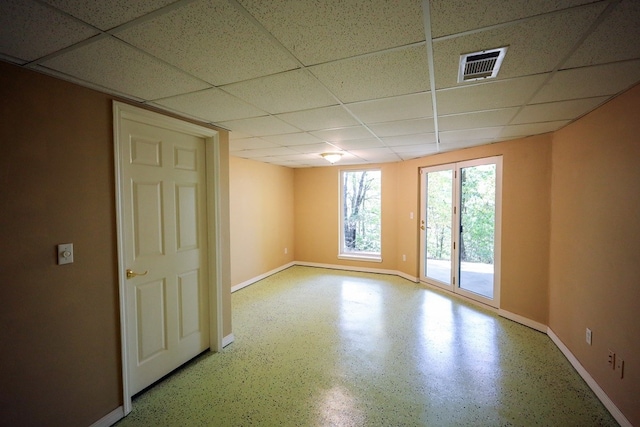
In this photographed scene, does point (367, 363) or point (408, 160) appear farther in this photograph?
point (408, 160)

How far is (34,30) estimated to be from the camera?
117cm

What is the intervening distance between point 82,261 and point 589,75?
340 centimetres

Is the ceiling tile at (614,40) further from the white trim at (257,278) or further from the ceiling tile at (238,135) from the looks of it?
the white trim at (257,278)

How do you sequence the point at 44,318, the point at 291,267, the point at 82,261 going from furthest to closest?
1. the point at 291,267
2. the point at 82,261
3. the point at 44,318

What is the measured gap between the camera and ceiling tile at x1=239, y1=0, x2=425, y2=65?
1047mm

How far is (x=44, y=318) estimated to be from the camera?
5.20ft

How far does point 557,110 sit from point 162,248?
3.62m

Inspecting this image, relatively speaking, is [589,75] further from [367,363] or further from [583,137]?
[367,363]

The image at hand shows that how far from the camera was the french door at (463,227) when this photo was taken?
12.3 ft

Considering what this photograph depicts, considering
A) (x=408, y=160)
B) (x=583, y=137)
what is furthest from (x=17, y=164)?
(x=408, y=160)

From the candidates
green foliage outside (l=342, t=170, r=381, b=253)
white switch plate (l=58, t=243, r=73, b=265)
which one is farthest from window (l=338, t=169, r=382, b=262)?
white switch plate (l=58, t=243, r=73, b=265)

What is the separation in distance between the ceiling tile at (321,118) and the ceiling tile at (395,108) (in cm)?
11

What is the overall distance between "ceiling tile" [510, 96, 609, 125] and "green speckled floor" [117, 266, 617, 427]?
2.32 meters

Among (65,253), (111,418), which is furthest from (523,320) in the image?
(65,253)
